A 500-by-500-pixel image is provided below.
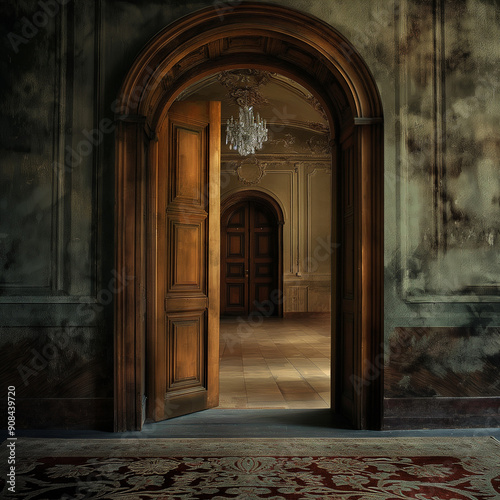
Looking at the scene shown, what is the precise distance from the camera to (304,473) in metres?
2.81

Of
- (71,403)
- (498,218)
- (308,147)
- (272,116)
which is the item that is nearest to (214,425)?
(71,403)

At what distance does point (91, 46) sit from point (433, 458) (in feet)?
12.0

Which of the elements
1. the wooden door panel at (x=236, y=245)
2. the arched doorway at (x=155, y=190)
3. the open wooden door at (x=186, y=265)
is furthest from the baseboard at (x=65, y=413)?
the wooden door panel at (x=236, y=245)

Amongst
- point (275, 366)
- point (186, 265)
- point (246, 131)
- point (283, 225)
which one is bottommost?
point (275, 366)

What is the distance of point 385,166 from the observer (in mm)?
3762

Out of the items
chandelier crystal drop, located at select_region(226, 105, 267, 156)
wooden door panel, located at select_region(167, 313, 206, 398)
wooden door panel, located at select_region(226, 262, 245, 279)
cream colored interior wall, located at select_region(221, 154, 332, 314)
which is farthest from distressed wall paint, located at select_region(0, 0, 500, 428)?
wooden door panel, located at select_region(226, 262, 245, 279)

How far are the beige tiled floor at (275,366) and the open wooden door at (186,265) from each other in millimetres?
488

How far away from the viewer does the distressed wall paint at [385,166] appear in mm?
3689

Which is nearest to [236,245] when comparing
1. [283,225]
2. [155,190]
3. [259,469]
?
[283,225]

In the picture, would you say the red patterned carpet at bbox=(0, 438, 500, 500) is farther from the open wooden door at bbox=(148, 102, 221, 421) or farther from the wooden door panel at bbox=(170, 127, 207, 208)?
the wooden door panel at bbox=(170, 127, 207, 208)

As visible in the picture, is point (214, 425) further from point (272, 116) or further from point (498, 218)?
point (272, 116)

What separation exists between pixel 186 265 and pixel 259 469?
2.01 m

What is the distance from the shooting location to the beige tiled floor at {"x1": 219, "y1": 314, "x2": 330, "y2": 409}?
4771 millimetres

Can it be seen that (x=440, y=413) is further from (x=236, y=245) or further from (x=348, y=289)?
(x=236, y=245)
